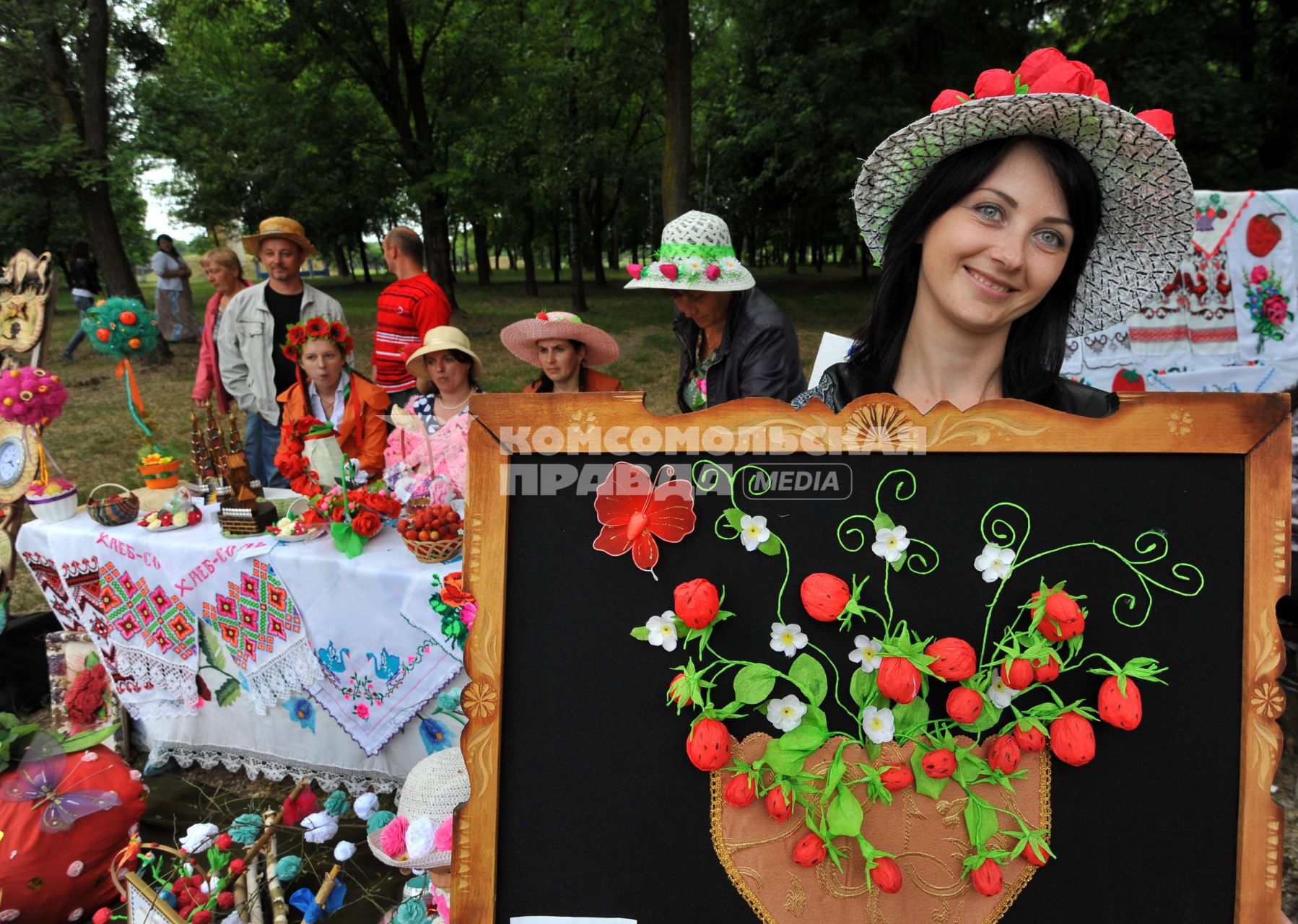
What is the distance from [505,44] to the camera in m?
13.4

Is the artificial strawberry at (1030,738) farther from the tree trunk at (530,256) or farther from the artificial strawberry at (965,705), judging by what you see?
the tree trunk at (530,256)

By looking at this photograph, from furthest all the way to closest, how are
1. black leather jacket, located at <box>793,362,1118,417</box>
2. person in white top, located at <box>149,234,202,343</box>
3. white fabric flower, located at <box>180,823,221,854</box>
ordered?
person in white top, located at <box>149,234,202,343</box>
white fabric flower, located at <box>180,823,221,854</box>
black leather jacket, located at <box>793,362,1118,417</box>

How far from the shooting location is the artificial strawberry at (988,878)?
0.91 meters

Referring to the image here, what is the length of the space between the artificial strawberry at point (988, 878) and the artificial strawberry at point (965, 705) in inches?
7.4

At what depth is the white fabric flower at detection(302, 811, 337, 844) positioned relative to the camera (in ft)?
7.99

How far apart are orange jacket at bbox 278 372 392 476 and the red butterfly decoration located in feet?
9.34

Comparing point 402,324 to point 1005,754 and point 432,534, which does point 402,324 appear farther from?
point 1005,754

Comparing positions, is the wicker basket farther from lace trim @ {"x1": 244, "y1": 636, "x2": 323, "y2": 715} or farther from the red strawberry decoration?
the red strawberry decoration

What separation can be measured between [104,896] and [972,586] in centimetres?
276

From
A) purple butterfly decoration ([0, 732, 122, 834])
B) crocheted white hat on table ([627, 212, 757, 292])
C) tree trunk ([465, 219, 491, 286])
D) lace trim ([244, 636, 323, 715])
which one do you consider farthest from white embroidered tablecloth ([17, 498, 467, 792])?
tree trunk ([465, 219, 491, 286])

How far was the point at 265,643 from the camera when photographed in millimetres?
2678

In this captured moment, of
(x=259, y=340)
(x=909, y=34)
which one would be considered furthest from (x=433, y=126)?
(x=259, y=340)

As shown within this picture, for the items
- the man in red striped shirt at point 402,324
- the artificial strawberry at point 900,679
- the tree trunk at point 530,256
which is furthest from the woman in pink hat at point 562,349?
the tree trunk at point 530,256

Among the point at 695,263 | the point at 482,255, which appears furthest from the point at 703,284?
the point at 482,255
